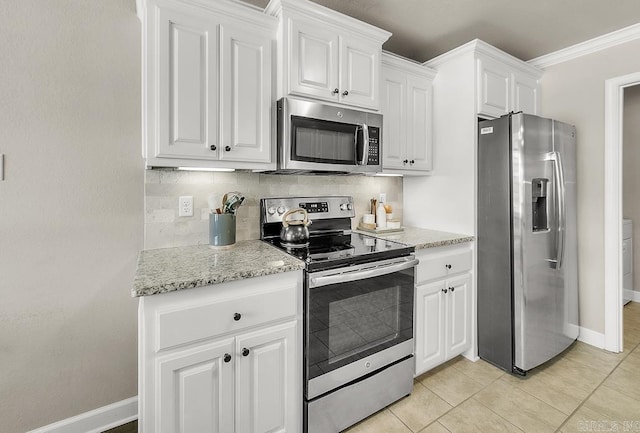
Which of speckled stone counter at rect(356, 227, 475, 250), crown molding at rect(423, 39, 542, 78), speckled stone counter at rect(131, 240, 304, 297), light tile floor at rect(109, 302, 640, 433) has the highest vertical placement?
crown molding at rect(423, 39, 542, 78)

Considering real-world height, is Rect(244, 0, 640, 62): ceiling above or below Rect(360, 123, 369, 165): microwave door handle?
above

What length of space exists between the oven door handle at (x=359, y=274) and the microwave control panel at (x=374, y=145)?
2.35 ft

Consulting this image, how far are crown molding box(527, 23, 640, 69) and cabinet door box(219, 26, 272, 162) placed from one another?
101 inches

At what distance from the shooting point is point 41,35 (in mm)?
1526

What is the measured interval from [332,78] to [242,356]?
1.64 m

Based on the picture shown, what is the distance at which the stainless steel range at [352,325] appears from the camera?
1536 millimetres

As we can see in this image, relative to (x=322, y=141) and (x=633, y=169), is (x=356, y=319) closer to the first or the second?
(x=322, y=141)

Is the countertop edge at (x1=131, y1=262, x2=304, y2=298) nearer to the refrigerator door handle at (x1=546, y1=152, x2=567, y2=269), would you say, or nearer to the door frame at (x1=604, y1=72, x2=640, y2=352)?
the refrigerator door handle at (x1=546, y1=152, x2=567, y2=269)

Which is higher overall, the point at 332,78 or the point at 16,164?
the point at 332,78

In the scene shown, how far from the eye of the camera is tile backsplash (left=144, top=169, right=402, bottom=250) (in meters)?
1.82

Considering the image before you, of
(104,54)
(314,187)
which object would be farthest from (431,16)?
(104,54)

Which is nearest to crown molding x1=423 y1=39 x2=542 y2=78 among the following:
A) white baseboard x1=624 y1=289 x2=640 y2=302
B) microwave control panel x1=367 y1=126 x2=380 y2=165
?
microwave control panel x1=367 y1=126 x2=380 y2=165

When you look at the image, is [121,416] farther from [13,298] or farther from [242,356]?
[242,356]

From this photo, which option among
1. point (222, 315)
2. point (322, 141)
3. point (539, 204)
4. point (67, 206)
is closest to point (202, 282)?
point (222, 315)
